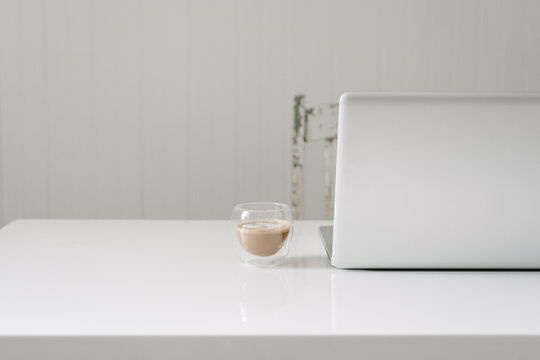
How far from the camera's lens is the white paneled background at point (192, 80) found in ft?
8.39

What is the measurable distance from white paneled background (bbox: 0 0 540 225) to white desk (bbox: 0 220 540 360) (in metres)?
1.54

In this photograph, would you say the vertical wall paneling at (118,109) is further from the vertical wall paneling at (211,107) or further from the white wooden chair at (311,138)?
the white wooden chair at (311,138)

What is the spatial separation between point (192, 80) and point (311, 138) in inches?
23.1

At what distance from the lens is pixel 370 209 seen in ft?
3.01

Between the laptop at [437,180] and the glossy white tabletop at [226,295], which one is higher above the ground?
the laptop at [437,180]

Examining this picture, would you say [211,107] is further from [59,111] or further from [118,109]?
[59,111]

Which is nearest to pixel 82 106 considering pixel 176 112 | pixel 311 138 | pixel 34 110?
pixel 34 110

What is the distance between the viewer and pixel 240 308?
0.75 m

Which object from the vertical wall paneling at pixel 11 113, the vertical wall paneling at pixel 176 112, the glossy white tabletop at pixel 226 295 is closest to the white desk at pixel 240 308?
the glossy white tabletop at pixel 226 295

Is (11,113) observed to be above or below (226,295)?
above

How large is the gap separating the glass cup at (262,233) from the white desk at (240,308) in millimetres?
30

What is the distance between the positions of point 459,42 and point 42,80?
186 centimetres

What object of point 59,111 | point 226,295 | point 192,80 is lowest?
point 226,295

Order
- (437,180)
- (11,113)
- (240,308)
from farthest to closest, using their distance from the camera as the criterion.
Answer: (11,113) → (437,180) → (240,308)
